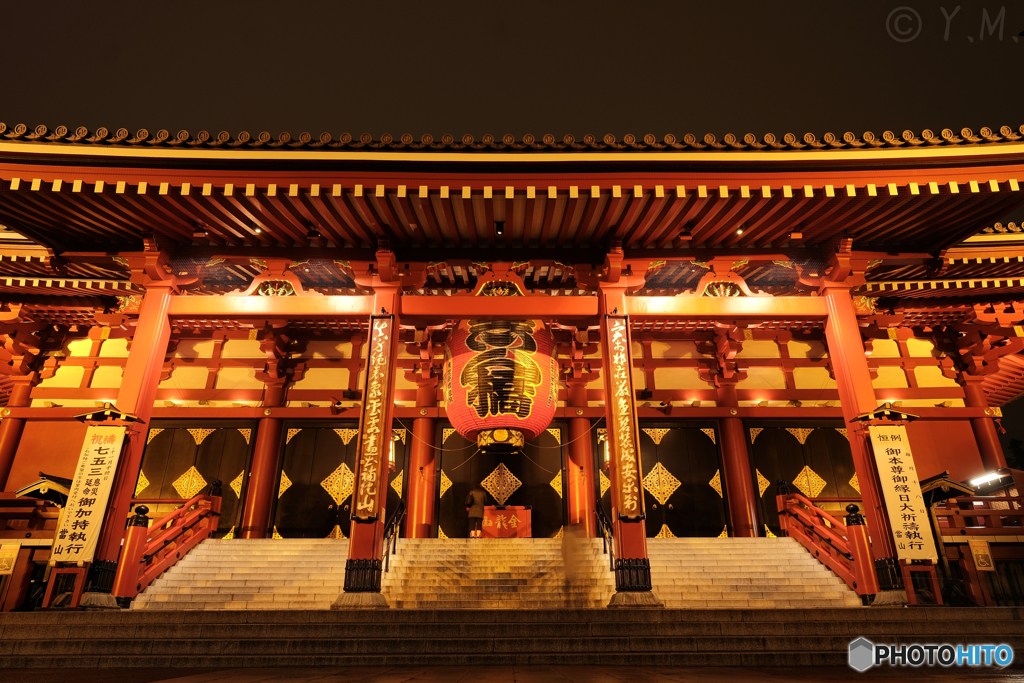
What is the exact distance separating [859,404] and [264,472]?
10.5 metres

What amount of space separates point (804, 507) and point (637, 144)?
643 cm

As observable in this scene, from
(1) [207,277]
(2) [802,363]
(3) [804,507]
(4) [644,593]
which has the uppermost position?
(1) [207,277]

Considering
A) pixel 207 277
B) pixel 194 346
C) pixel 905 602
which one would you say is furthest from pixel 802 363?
pixel 194 346

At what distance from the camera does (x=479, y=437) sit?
784 centimetres

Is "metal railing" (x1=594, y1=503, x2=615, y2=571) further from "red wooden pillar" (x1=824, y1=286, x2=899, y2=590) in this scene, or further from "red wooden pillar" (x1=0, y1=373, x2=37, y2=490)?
"red wooden pillar" (x1=0, y1=373, x2=37, y2=490)

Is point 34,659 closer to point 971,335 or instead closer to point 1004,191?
point 1004,191

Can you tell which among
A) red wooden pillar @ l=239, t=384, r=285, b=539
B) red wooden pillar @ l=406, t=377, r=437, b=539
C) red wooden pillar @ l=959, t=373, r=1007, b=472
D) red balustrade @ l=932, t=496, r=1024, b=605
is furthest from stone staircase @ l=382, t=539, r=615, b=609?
red wooden pillar @ l=959, t=373, r=1007, b=472

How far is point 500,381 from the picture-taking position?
7.70m

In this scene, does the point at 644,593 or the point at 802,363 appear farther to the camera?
the point at 802,363

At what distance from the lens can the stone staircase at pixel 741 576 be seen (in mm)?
6781

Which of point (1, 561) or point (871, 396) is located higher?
point (871, 396)

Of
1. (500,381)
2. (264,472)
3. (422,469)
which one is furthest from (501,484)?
(264,472)

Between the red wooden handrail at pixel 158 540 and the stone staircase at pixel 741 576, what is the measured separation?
21.5ft

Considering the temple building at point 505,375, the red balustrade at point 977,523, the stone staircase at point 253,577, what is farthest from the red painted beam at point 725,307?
the stone staircase at point 253,577
